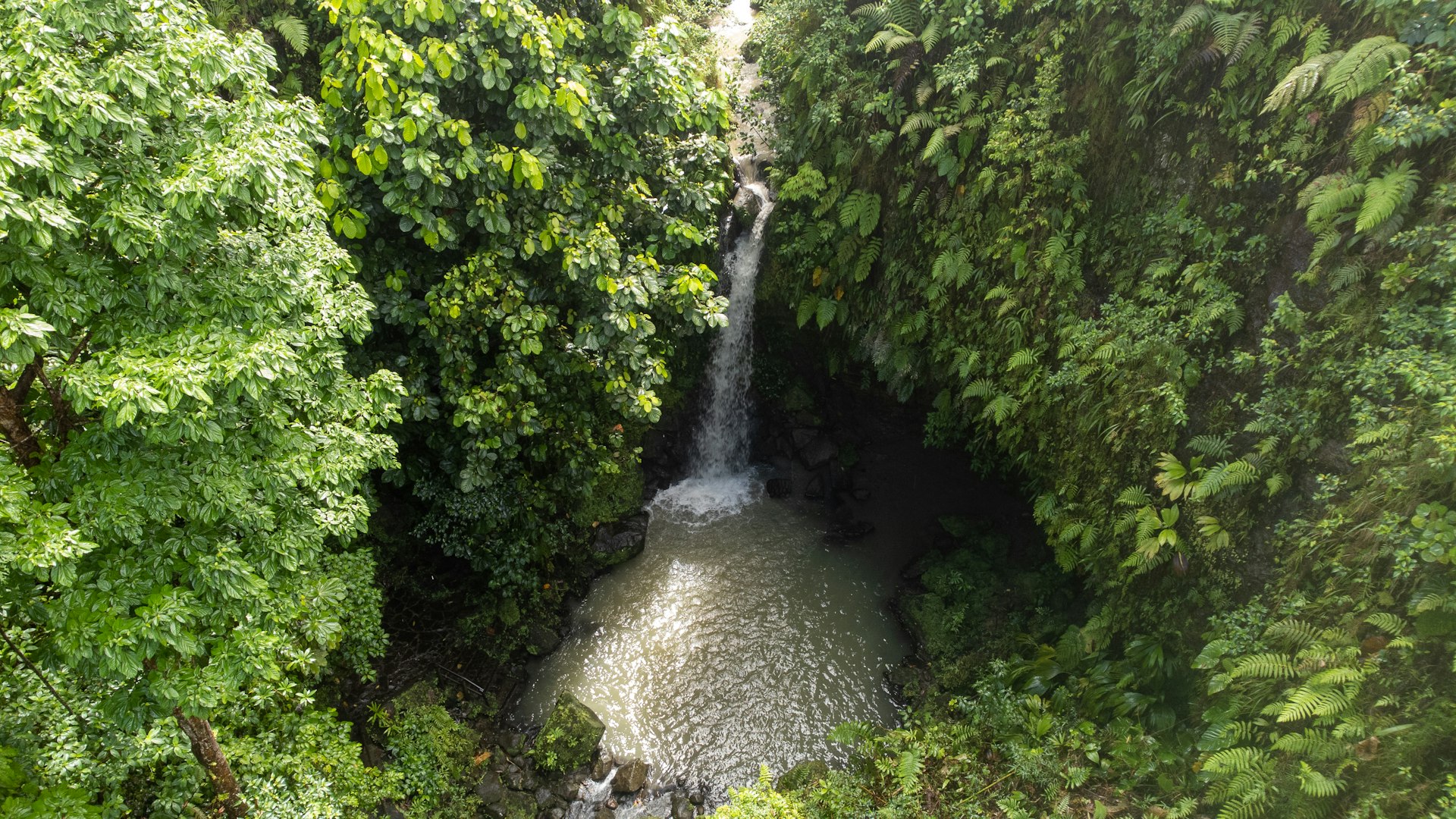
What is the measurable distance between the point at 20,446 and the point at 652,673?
7.57 m

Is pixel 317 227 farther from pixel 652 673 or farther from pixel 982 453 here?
pixel 982 453

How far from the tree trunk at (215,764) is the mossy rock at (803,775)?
5443 millimetres

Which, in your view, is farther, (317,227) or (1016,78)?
(1016,78)

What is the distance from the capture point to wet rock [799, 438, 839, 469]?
13.4 m

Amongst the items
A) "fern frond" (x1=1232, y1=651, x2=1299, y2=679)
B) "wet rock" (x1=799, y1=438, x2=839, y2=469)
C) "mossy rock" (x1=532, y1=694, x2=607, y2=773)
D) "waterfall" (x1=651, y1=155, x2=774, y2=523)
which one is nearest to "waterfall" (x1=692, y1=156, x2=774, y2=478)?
"waterfall" (x1=651, y1=155, x2=774, y2=523)

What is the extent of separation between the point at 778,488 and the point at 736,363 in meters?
2.67

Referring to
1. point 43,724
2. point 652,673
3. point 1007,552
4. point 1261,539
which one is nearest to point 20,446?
point 43,724

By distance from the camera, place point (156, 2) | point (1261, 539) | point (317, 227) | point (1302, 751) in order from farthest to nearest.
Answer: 1. point (1261, 539)
2. point (1302, 751)
3. point (317, 227)
4. point (156, 2)

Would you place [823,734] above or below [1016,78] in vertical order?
below

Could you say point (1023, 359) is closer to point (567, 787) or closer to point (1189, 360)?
point (1189, 360)

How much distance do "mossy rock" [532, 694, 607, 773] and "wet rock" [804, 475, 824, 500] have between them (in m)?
6.07

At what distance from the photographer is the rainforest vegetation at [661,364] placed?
364cm

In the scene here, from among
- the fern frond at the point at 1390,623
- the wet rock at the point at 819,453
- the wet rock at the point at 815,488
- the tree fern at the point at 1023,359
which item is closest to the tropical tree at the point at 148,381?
the tree fern at the point at 1023,359

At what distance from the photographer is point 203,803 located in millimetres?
5188
